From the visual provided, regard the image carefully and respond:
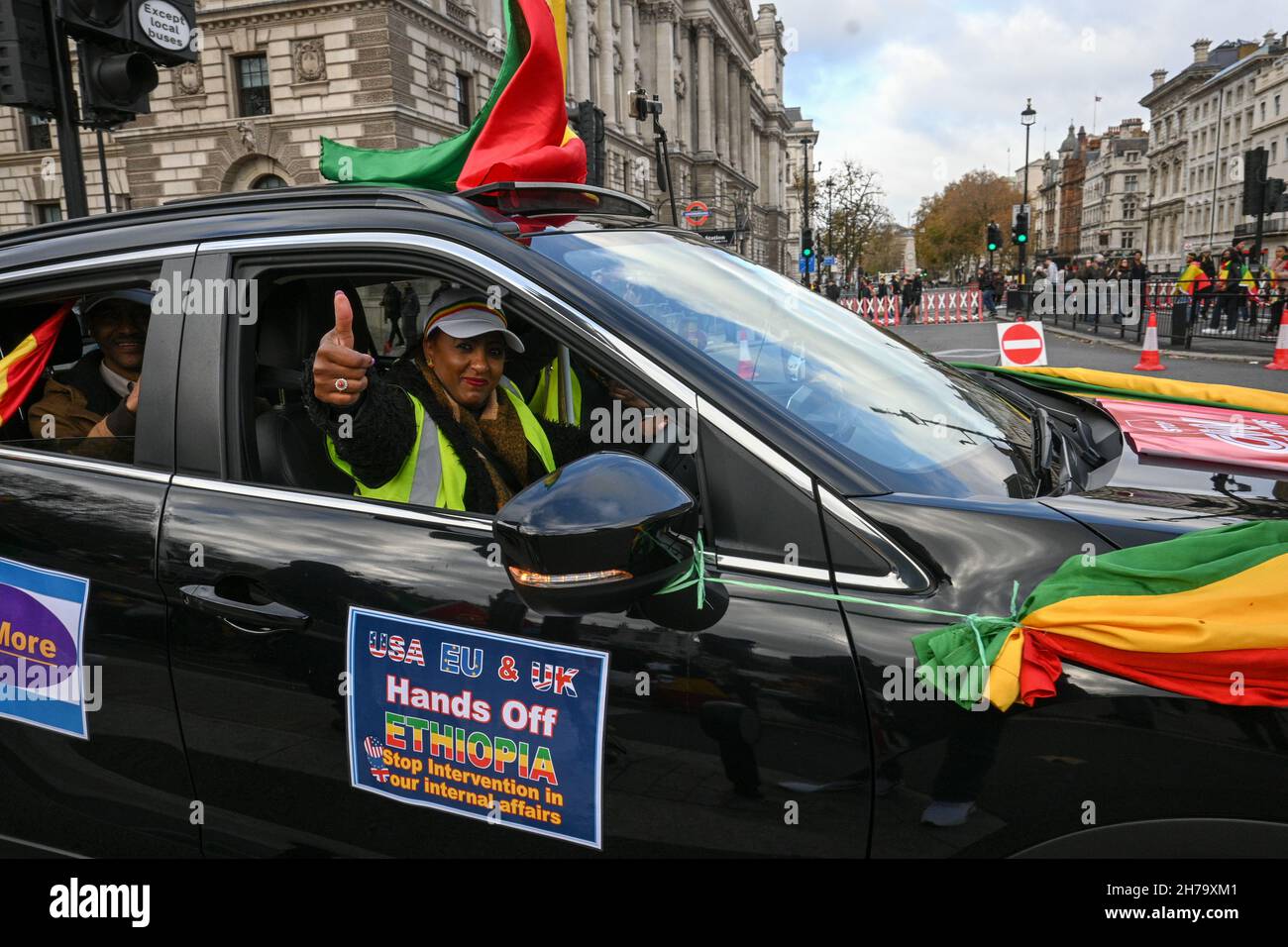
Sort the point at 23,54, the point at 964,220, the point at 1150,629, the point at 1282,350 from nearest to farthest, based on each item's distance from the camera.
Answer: the point at 1150,629 < the point at 23,54 < the point at 1282,350 < the point at 964,220

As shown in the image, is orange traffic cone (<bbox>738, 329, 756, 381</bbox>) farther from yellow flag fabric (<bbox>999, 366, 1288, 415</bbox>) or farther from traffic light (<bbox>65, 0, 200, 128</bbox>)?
traffic light (<bbox>65, 0, 200, 128</bbox>)

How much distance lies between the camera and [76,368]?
315 cm

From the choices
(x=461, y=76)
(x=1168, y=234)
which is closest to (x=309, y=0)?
(x=461, y=76)

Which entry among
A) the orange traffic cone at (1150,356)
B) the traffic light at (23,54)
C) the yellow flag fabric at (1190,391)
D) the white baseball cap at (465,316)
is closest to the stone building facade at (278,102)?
the orange traffic cone at (1150,356)

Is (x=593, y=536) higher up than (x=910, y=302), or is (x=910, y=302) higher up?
(x=910, y=302)

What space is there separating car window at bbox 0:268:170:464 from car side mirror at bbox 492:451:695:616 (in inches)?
50.0

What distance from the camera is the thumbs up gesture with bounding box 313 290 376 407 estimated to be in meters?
2.15

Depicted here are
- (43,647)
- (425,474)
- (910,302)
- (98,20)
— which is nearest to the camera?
(43,647)

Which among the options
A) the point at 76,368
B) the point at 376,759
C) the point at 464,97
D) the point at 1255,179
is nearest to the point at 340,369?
the point at 376,759

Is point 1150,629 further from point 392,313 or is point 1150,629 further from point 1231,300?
point 1231,300

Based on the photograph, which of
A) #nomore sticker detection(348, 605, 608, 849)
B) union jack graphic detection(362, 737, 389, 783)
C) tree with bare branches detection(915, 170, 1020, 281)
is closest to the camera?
#nomore sticker detection(348, 605, 608, 849)

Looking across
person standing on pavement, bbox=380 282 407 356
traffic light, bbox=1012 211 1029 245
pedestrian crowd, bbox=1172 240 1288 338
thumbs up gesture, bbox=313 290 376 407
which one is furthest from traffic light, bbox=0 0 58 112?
traffic light, bbox=1012 211 1029 245

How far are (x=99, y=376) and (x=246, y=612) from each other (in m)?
1.61
